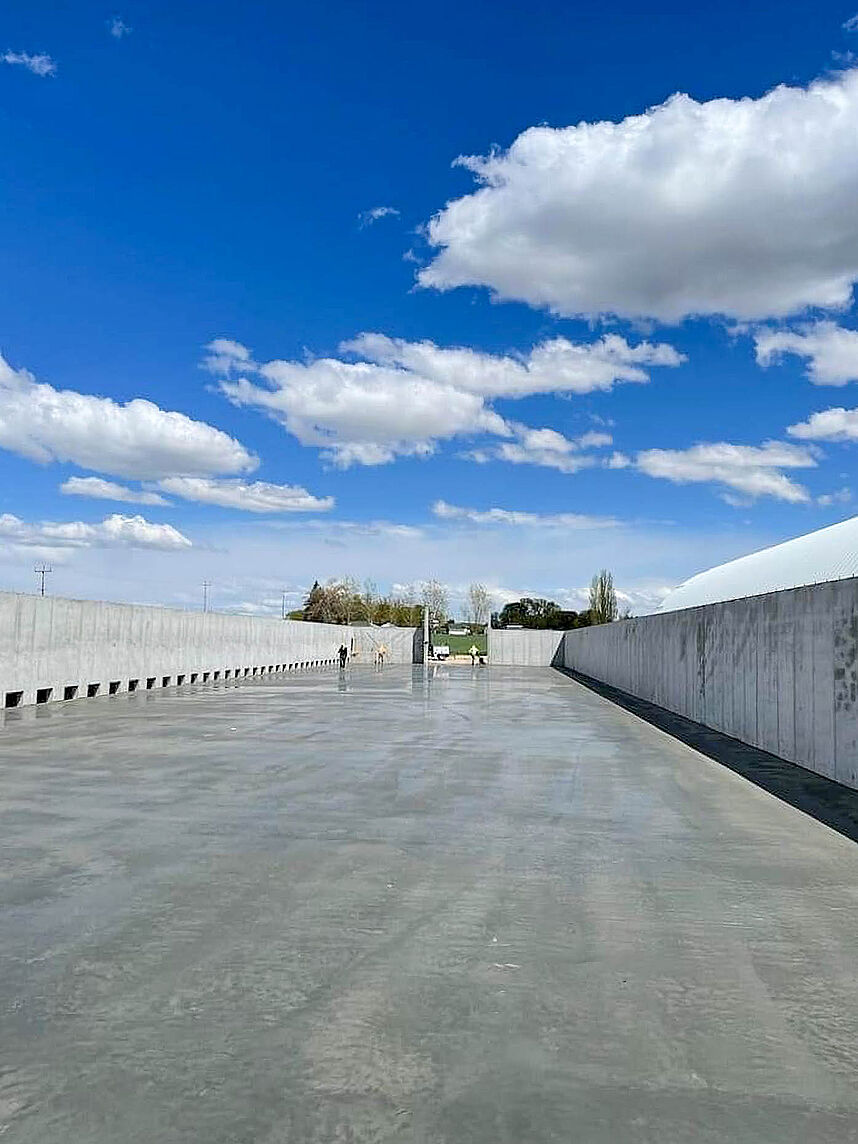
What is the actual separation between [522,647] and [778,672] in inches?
1994

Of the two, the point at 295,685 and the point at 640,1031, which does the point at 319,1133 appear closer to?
the point at 640,1031

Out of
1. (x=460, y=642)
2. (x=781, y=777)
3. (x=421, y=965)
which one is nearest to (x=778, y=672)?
(x=781, y=777)

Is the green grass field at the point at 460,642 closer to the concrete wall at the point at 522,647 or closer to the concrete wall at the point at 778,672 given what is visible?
the concrete wall at the point at 522,647

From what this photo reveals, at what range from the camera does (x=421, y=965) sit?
456 cm

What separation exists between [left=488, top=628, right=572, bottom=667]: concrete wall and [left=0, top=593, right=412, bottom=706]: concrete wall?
25.3 m

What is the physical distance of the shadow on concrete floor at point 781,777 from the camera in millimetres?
8742

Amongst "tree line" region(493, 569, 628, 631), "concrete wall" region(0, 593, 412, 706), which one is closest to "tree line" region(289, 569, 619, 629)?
"tree line" region(493, 569, 628, 631)

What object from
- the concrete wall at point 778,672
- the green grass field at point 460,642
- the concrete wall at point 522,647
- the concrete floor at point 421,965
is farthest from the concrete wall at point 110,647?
the green grass field at point 460,642

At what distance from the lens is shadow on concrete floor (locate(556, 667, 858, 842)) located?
8.74 m

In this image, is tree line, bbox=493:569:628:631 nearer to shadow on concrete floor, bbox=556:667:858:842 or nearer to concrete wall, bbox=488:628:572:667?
concrete wall, bbox=488:628:572:667

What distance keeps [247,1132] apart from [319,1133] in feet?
0.73

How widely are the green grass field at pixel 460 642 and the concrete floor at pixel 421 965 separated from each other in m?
A: 68.2

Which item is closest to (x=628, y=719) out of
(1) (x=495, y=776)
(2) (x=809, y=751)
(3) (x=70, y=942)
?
(2) (x=809, y=751)

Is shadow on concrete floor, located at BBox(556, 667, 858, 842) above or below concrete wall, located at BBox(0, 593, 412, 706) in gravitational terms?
below
